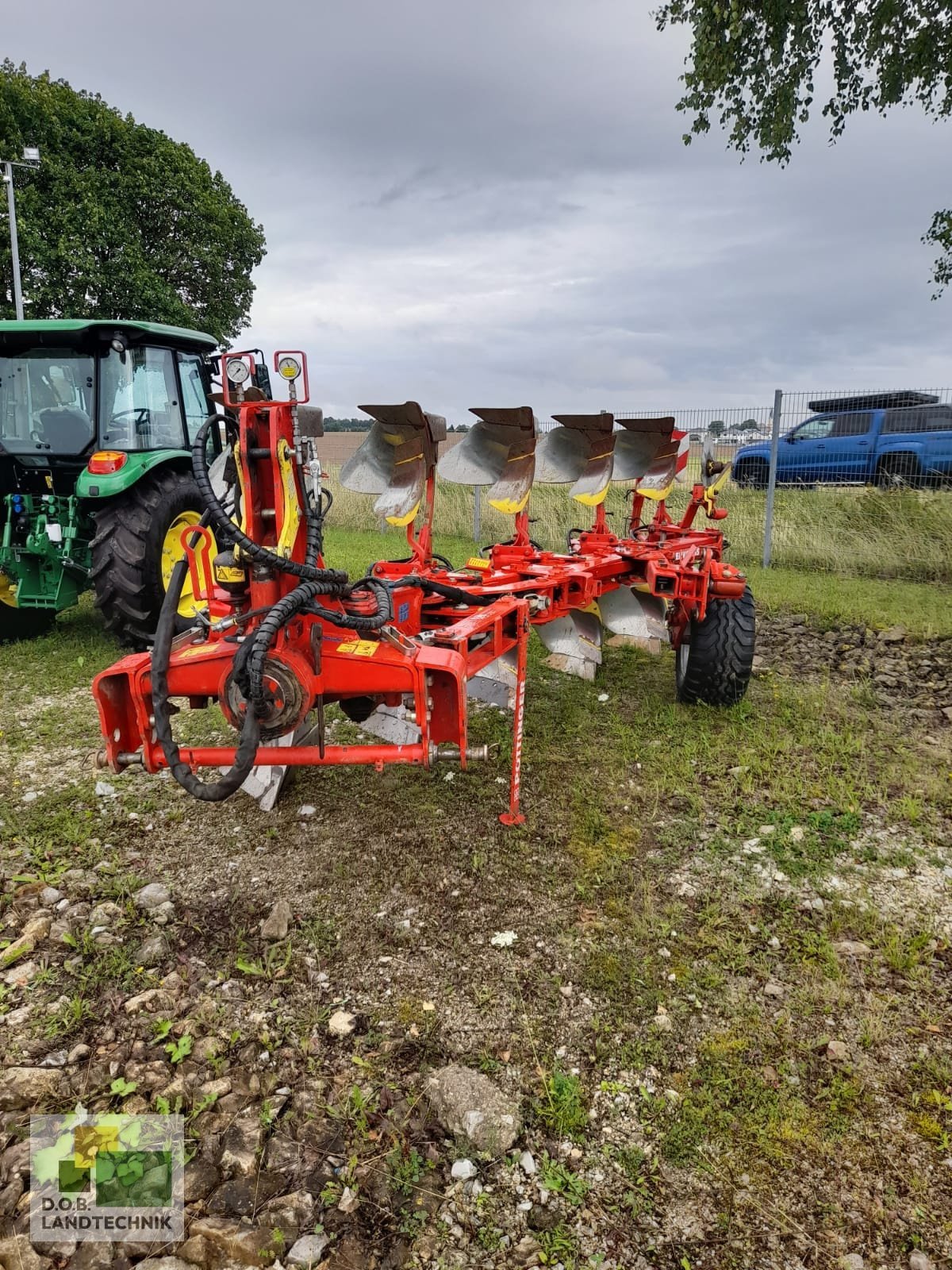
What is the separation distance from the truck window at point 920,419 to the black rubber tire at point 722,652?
567 centimetres

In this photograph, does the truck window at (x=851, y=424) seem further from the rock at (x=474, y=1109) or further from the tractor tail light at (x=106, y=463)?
the rock at (x=474, y=1109)

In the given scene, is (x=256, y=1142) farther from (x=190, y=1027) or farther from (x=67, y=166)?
(x=67, y=166)

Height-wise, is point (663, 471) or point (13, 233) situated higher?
point (13, 233)

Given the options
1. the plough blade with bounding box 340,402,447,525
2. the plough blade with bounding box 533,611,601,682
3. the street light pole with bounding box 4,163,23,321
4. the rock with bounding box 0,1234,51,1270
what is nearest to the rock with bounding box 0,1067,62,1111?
the rock with bounding box 0,1234,51,1270

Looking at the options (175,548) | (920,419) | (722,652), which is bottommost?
(722,652)

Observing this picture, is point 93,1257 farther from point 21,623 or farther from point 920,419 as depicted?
point 920,419

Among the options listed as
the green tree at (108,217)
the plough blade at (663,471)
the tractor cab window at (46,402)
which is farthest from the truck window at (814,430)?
the green tree at (108,217)

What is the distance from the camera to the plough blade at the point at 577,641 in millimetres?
5316

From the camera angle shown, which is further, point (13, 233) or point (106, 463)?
point (13, 233)

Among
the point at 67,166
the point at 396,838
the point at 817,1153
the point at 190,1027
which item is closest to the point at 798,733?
the point at 396,838

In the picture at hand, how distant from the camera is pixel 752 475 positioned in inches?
419

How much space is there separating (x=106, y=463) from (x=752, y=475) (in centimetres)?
826

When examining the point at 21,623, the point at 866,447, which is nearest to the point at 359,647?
the point at 21,623

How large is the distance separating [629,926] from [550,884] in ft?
1.16
